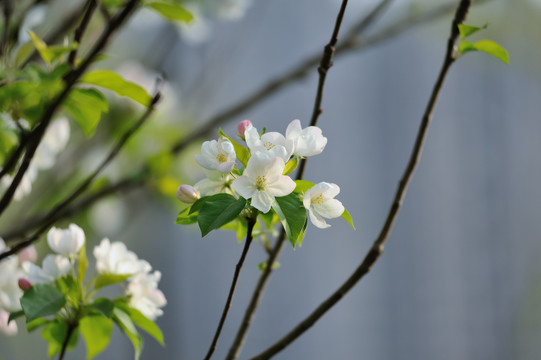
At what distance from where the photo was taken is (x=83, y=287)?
393mm

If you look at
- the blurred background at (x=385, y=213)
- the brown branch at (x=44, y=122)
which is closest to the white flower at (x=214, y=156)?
the brown branch at (x=44, y=122)

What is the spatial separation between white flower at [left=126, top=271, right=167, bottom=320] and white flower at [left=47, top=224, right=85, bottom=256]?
0.04 metres

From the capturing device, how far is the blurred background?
89.7 inches

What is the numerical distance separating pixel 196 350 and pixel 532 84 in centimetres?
200

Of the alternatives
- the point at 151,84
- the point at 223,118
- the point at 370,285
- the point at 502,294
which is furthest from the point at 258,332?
the point at 223,118

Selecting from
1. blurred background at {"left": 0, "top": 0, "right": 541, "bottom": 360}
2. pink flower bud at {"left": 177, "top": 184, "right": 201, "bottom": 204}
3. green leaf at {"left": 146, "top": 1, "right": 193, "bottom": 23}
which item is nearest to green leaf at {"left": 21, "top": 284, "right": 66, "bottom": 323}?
pink flower bud at {"left": 177, "top": 184, "right": 201, "bottom": 204}

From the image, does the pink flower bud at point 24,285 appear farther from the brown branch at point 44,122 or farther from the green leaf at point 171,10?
the green leaf at point 171,10

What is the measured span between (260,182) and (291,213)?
24 mm

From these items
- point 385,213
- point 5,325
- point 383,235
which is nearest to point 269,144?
point 383,235

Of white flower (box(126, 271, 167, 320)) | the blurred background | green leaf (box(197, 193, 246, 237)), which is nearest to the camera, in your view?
green leaf (box(197, 193, 246, 237))

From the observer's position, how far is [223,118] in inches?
30.1

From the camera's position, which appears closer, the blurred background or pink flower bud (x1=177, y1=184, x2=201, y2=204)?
pink flower bud (x1=177, y1=184, x2=201, y2=204)

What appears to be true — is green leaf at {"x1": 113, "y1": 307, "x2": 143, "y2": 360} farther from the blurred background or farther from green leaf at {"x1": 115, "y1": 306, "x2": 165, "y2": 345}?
the blurred background

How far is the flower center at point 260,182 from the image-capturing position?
276mm
